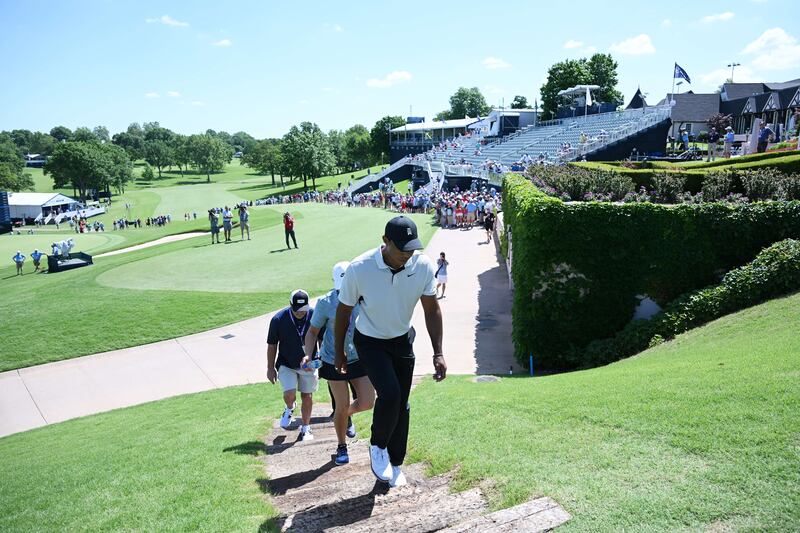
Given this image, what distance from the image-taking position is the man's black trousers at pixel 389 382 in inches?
169

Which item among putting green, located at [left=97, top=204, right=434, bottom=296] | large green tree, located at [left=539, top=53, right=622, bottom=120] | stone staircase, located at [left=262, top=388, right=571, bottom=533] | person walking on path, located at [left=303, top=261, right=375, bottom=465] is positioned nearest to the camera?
stone staircase, located at [left=262, top=388, right=571, bottom=533]

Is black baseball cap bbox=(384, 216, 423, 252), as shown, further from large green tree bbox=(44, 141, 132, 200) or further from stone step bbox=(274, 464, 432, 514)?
large green tree bbox=(44, 141, 132, 200)

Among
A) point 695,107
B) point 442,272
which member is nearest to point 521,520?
point 442,272

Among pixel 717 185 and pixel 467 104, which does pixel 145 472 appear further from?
pixel 467 104

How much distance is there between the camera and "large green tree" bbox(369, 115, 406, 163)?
10056cm

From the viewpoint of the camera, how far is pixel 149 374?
1202 centimetres

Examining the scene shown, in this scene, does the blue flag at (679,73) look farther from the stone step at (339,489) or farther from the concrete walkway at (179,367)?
the stone step at (339,489)

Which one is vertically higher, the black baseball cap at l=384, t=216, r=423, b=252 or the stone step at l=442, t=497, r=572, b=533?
the black baseball cap at l=384, t=216, r=423, b=252

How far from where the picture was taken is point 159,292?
1752 centimetres

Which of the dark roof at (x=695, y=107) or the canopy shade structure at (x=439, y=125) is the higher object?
the canopy shade structure at (x=439, y=125)

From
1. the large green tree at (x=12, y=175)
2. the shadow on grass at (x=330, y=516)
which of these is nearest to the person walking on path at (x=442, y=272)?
the shadow on grass at (x=330, y=516)

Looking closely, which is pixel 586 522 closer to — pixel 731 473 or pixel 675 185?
pixel 731 473

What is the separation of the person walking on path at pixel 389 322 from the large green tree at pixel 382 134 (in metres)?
98.2

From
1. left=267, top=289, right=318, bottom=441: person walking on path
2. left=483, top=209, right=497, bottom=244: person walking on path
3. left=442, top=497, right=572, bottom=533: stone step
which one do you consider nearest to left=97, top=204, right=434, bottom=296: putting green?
left=483, top=209, right=497, bottom=244: person walking on path
